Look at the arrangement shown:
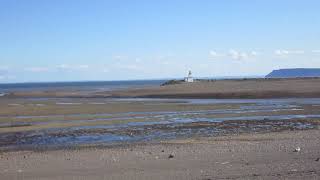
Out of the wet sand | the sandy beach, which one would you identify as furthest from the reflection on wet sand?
the wet sand

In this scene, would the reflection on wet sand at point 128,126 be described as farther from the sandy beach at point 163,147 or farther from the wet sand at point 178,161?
the wet sand at point 178,161

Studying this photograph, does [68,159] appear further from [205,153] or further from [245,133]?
[245,133]

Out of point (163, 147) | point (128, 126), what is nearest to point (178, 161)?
point (163, 147)

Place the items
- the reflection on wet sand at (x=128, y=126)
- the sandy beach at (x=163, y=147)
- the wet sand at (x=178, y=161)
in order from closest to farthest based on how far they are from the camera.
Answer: the wet sand at (x=178, y=161)
the sandy beach at (x=163, y=147)
the reflection on wet sand at (x=128, y=126)

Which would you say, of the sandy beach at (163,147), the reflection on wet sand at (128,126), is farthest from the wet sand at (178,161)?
the reflection on wet sand at (128,126)

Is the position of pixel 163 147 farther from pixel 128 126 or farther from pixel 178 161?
pixel 128 126

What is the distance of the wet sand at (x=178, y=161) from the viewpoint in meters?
12.8

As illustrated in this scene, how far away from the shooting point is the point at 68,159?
16500mm

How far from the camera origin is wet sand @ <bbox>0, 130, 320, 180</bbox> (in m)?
12.8

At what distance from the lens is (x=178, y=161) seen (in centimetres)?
1515

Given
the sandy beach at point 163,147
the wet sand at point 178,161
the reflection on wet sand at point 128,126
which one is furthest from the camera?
the reflection on wet sand at point 128,126

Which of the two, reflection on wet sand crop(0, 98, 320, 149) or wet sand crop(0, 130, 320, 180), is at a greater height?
wet sand crop(0, 130, 320, 180)

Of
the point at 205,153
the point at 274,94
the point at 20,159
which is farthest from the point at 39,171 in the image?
the point at 274,94

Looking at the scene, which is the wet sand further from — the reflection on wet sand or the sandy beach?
the reflection on wet sand
